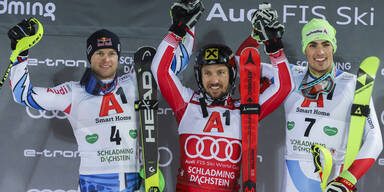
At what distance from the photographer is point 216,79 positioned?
360 cm

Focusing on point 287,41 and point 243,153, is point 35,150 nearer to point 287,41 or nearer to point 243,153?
point 243,153

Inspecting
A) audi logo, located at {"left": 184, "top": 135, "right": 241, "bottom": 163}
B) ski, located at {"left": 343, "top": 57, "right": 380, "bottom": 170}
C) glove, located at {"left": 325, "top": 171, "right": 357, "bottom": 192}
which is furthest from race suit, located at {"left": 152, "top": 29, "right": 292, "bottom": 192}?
glove, located at {"left": 325, "top": 171, "right": 357, "bottom": 192}

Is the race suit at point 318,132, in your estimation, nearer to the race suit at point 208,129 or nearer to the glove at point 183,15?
the race suit at point 208,129

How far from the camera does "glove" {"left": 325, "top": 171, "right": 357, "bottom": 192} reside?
11.1ft

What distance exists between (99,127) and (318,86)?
1.75 m

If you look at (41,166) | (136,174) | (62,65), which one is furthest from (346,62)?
(41,166)

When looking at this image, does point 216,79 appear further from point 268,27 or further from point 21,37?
point 21,37

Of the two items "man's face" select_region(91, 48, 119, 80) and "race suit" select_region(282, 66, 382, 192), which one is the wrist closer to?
"man's face" select_region(91, 48, 119, 80)

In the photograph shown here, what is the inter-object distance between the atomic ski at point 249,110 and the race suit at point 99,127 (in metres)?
0.86

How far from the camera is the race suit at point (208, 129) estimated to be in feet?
11.6

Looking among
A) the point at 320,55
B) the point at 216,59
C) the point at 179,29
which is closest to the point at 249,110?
the point at 216,59

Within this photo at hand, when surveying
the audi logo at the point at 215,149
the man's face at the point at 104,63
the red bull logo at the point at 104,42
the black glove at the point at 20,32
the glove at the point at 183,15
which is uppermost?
the glove at the point at 183,15

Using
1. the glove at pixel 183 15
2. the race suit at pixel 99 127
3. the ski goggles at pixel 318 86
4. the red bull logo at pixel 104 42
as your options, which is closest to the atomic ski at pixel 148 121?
the race suit at pixel 99 127

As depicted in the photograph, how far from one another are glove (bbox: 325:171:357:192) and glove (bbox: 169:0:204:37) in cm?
157
